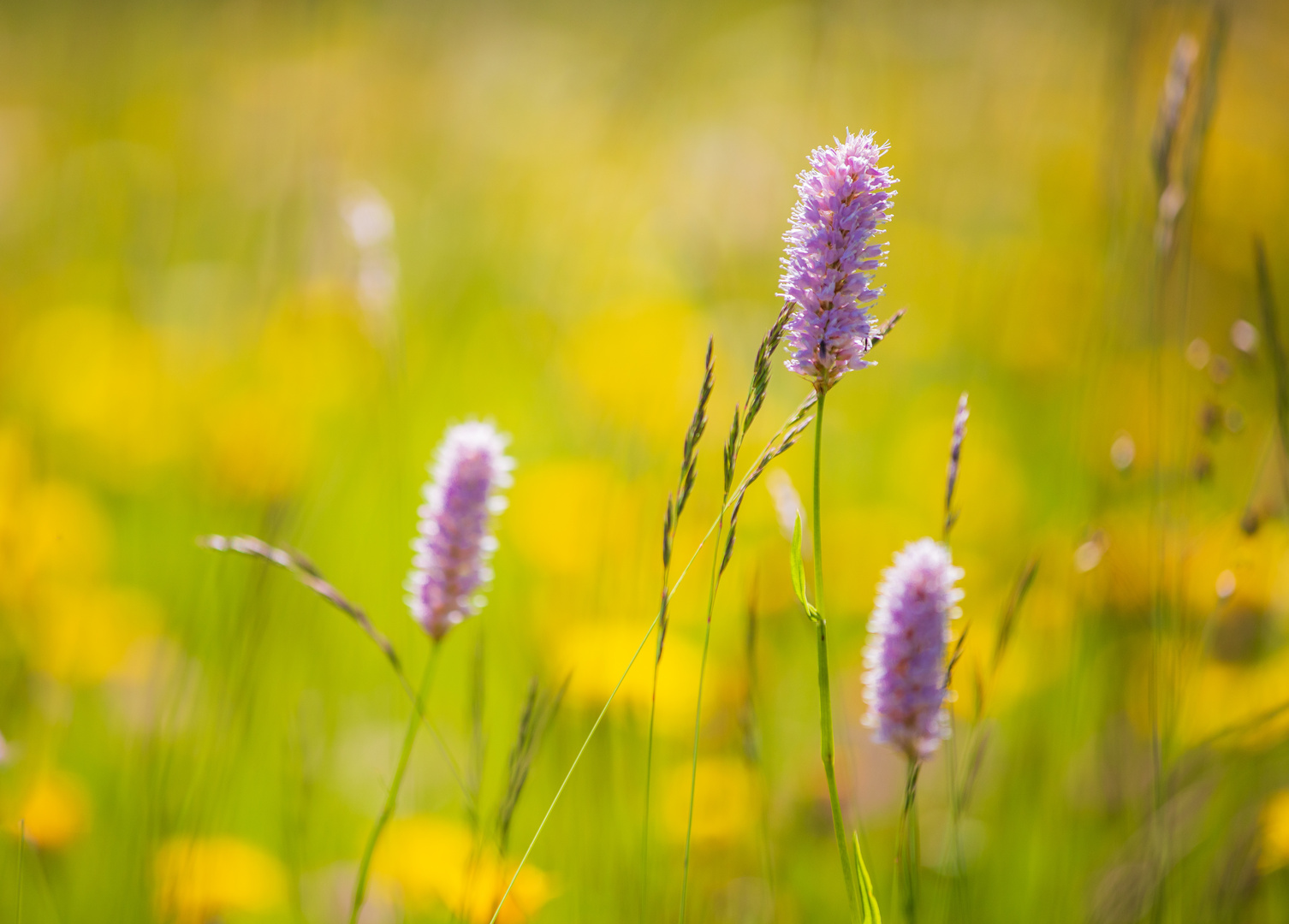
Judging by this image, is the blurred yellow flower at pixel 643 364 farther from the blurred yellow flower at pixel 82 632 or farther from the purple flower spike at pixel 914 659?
the purple flower spike at pixel 914 659

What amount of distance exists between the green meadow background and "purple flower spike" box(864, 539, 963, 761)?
5.2 inches

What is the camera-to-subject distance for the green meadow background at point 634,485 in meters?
1.17

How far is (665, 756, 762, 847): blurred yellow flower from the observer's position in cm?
125

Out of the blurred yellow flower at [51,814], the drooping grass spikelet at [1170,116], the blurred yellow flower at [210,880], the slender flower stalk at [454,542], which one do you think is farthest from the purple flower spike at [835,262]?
the blurred yellow flower at [51,814]

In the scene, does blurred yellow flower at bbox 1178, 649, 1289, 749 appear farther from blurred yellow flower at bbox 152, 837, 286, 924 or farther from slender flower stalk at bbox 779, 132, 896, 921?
blurred yellow flower at bbox 152, 837, 286, 924

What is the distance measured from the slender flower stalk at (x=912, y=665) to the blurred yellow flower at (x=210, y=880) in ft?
2.32

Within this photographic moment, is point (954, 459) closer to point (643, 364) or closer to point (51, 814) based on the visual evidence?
point (51, 814)

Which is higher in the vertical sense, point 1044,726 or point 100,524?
point 100,524

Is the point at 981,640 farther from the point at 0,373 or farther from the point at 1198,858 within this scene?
the point at 0,373

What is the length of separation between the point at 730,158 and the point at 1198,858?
271 centimetres

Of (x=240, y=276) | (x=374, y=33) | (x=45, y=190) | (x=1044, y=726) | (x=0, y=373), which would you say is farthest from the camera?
(x=374, y=33)

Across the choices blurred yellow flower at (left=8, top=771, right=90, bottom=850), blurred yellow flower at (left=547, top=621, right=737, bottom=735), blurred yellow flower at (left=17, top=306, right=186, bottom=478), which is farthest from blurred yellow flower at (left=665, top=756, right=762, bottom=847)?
blurred yellow flower at (left=17, top=306, right=186, bottom=478)

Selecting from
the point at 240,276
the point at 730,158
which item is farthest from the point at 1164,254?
the point at 240,276

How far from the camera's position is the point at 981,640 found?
178 centimetres
